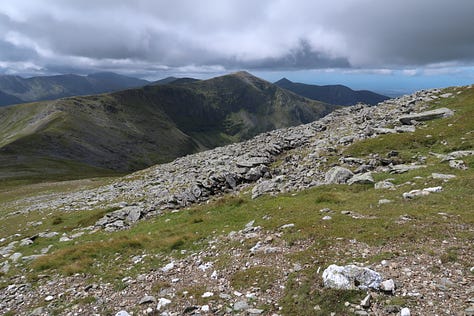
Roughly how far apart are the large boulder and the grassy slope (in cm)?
31

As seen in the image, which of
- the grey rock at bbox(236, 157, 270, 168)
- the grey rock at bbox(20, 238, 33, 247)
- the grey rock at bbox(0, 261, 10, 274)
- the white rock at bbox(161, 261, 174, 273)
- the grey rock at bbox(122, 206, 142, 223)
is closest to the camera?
the white rock at bbox(161, 261, 174, 273)

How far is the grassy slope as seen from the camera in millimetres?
11945

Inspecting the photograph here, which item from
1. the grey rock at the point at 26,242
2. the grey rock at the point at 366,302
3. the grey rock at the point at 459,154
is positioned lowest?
the grey rock at the point at 26,242

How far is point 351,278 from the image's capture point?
10555 millimetres

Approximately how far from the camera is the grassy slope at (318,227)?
39.2ft

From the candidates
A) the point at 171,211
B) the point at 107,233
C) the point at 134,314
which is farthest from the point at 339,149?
the point at 134,314

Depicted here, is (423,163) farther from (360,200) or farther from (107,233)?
(107,233)

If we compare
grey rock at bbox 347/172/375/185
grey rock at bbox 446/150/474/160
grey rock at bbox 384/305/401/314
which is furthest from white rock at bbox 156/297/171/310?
grey rock at bbox 446/150/474/160

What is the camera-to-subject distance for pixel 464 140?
28422 millimetres

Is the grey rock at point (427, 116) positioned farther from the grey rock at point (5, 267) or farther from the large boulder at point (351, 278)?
the grey rock at point (5, 267)

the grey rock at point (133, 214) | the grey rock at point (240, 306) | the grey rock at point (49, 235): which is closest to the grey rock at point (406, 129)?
the grey rock at point (133, 214)

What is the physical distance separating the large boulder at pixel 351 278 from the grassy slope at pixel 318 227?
0.31 metres

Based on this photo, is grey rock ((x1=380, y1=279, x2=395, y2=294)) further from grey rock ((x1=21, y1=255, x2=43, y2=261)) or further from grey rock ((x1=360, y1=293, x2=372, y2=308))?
grey rock ((x1=21, y1=255, x2=43, y2=261))

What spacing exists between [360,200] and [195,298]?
12.2m
